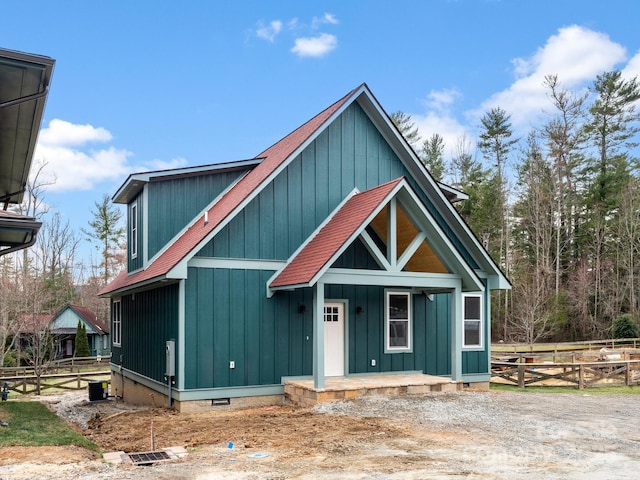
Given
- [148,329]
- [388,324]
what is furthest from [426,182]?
[148,329]

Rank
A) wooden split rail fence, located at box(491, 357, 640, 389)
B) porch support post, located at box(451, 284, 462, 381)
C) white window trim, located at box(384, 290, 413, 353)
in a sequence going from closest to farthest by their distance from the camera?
1. porch support post, located at box(451, 284, 462, 381)
2. white window trim, located at box(384, 290, 413, 353)
3. wooden split rail fence, located at box(491, 357, 640, 389)

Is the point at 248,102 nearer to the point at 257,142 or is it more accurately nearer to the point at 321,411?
the point at 257,142

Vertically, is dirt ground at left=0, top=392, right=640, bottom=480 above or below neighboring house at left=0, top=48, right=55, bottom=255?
below

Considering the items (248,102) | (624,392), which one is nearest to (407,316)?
(624,392)

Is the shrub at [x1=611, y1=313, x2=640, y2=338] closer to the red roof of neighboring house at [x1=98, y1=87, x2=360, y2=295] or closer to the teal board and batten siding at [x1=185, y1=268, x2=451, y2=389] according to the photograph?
the teal board and batten siding at [x1=185, y1=268, x2=451, y2=389]

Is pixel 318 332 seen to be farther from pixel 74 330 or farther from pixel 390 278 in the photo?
pixel 74 330

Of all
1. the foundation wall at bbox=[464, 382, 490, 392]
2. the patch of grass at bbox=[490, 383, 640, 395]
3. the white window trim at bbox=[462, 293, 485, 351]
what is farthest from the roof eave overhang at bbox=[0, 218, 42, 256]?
the patch of grass at bbox=[490, 383, 640, 395]

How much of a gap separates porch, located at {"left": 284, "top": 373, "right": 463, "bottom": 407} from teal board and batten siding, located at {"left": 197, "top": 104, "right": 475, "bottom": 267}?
2.92 metres

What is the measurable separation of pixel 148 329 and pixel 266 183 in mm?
5012

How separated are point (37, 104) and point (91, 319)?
35.6m

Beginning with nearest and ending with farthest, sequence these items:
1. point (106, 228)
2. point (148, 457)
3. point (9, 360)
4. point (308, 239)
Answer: point (148, 457)
point (308, 239)
point (9, 360)
point (106, 228)

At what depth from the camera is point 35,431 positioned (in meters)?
10.1

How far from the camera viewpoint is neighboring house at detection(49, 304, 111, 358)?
132 ft

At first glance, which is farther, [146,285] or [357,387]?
[146,285]
